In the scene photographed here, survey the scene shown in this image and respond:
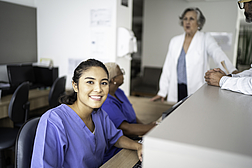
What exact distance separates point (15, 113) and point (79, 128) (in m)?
1.56

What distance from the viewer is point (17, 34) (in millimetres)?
3377

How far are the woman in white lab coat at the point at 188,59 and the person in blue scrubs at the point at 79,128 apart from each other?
1226 millimetres

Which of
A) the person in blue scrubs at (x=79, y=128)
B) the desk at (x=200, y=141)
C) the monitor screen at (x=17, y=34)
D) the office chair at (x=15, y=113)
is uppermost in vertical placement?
the monitor screen at (x=17, y=34)

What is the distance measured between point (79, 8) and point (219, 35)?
2858mm

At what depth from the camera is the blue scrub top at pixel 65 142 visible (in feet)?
3.34

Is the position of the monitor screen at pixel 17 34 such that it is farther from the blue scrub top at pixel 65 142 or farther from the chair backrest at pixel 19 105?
the blue scrub top at pixel 65 142

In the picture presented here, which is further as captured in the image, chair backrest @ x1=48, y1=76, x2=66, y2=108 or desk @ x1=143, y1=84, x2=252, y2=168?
chair backrest @ x1=48, y1=76, x2=66, y2=108

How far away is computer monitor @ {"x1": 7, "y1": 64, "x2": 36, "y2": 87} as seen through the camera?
306cm

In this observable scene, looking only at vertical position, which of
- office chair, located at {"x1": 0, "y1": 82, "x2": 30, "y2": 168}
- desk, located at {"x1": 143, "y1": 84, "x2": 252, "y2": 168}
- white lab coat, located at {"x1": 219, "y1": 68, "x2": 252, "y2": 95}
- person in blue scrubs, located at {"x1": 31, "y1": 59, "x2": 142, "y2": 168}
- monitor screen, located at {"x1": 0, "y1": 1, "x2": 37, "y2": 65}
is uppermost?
monitor screen, located at {"x1": 0, "y1": 1, "x2": 37, "y2": 65}

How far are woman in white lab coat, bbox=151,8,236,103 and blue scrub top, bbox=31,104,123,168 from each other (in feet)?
4.27

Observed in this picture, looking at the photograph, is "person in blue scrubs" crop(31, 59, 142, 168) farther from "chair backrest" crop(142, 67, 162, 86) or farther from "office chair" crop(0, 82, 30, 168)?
"chair backrest" crop(142, 67, 162, 86)

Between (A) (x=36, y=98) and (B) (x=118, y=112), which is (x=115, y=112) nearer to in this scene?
(B) (x=118, y=112)

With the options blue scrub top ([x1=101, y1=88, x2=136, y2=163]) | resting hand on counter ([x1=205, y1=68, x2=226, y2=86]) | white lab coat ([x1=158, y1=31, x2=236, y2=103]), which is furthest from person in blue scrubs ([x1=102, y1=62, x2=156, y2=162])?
white lab coat ([x1=158, y1=31, x2=236, y2=103])

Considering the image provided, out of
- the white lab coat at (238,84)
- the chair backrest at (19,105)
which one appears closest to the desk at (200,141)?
the white lab coat at (238,84)
